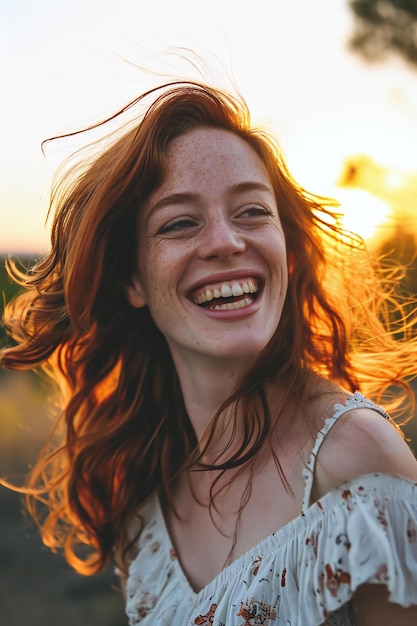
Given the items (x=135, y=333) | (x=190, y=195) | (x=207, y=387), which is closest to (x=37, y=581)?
(x=135, y=333)

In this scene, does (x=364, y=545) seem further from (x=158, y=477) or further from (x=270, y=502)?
(x=158, y=477)

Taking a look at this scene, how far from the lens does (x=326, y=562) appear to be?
60.9 inches

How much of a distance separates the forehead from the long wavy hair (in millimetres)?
34

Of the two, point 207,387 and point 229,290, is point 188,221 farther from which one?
point 207,387

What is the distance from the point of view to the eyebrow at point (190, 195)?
1938 millimetres

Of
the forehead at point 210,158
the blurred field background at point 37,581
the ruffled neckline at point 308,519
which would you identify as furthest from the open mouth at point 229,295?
the blurred field background at point 37,581

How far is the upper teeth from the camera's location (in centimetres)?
189

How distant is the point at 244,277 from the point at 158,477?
3.01 feet

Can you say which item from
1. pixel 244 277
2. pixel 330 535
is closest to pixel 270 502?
pixel 330 535

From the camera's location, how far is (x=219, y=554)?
1.96m

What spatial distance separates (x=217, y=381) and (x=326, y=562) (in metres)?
0.67

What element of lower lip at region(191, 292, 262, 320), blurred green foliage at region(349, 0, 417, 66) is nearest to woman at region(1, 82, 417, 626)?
lower lip at region(191, 292, 262, 320)

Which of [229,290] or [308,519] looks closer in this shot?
[308,519]

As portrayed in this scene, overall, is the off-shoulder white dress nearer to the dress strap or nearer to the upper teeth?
the dress strap
